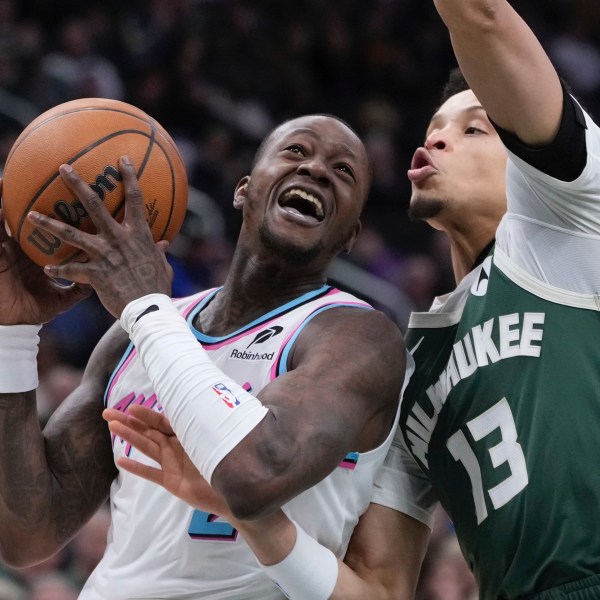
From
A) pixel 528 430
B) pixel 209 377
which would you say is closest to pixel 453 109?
pixel 528 430

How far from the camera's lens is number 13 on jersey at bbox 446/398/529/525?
9.22ft

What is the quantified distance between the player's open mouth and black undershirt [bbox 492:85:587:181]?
77cm

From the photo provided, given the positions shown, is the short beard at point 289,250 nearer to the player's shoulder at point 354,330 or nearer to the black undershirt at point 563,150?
the player's shoulder at point 354,330

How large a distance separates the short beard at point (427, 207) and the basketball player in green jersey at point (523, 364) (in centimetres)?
34

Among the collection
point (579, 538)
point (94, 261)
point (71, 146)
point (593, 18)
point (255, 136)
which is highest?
point (71, 146)

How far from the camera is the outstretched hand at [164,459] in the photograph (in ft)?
8.68

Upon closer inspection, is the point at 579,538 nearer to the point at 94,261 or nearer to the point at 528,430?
the point at 528,430

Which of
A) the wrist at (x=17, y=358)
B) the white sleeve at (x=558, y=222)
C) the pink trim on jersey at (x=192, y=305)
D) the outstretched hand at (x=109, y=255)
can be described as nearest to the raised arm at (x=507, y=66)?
the white sleeve at (x=558, y=222)

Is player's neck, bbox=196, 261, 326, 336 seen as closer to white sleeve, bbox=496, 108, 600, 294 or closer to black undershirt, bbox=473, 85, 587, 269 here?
white sleeve, bbox=496, 108, 600, 294

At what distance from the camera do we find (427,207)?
3463 mm

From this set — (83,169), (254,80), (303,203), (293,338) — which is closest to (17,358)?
(83,169)

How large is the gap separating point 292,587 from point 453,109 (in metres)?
1.68

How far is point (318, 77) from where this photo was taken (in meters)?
10.0

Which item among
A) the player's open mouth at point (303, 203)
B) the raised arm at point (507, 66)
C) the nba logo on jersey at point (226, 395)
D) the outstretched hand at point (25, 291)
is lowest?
the outstretched hand at point (25, 291)
